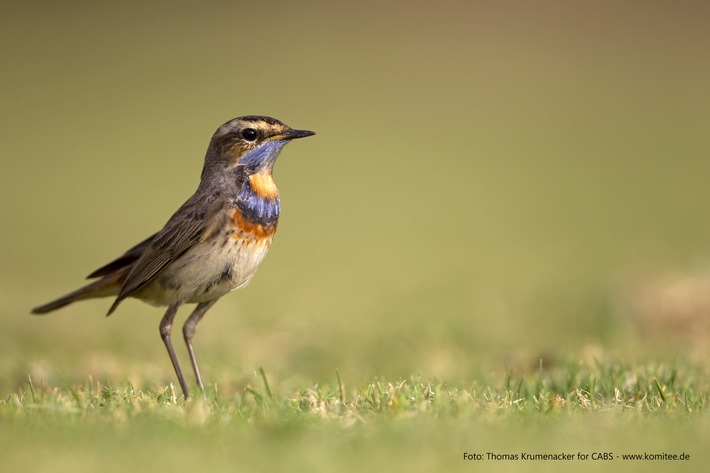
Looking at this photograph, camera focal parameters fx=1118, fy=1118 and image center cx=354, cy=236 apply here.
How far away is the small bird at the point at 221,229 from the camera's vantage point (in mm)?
6793

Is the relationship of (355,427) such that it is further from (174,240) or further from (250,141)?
(250,141)

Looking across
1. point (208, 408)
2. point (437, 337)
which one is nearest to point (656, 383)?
point (208, 408)

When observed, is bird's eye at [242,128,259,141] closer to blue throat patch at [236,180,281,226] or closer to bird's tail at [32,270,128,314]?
blue throat patch at [236,180,281,226]

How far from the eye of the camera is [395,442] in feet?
16.4

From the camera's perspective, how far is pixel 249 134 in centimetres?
702

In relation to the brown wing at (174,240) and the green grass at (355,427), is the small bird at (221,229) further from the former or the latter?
the green grass at (355,427)

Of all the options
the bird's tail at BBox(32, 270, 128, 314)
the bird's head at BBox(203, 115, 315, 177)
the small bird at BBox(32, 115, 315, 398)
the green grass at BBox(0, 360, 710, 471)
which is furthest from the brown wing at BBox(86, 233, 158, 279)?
the green grass at BBox(0, 360, 710, 471)

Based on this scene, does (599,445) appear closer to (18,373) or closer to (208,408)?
(208,408)

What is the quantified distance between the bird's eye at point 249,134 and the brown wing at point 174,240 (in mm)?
456

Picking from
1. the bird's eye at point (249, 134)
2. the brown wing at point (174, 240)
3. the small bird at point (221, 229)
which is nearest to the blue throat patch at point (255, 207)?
the small bird at point (221, 229)

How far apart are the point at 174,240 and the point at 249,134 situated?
2.66ft

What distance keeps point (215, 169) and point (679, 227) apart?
12.1 meters

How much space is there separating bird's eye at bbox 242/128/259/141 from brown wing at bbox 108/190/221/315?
1.50ft

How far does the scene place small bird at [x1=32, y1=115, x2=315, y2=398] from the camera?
22.3 feet
